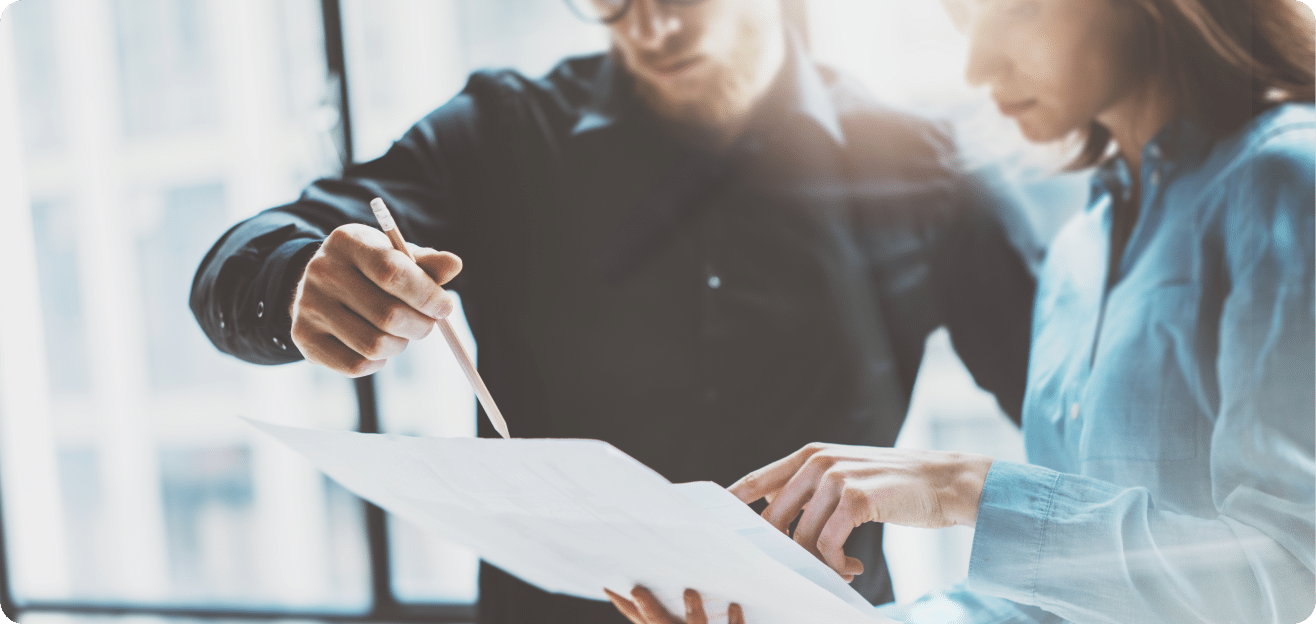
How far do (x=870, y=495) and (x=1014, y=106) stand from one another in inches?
11.8

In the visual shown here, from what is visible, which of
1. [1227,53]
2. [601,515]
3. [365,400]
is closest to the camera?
[601,515]

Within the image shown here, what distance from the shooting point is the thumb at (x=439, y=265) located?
0.39 metres

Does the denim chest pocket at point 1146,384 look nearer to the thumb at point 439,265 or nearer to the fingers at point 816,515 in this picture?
the fingers at point 816,515

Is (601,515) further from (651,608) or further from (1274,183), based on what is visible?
(1274,183)

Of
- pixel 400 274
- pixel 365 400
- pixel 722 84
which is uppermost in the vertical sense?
pixel 722 84

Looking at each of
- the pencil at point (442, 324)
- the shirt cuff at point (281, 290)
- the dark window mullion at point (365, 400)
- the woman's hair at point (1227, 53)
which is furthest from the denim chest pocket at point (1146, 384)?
the dark window mullion at point (365, 400)

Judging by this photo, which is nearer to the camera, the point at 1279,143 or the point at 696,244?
the point at 1279,143

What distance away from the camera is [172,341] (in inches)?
47.5

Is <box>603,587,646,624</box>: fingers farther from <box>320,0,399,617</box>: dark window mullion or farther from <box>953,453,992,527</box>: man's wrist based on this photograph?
<box>320,0,399,617</box>: dark window mullion

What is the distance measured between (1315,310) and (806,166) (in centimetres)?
32

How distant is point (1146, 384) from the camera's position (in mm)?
416

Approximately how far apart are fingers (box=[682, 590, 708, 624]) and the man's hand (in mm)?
190

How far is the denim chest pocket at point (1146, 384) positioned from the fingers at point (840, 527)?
0.16 metres

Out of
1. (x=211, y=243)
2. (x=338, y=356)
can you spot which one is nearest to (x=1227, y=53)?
(x=338, y=356)
